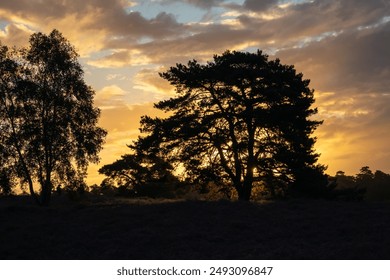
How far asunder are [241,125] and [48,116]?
15.2m

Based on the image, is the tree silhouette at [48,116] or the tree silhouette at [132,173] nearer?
the tree silhouette at [48,116]

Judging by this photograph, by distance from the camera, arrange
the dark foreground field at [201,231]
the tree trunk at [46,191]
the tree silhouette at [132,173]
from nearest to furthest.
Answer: the dark foreground field at [201,231] → the tree trunk at [46,191] → the tree silhouette at [132,173]

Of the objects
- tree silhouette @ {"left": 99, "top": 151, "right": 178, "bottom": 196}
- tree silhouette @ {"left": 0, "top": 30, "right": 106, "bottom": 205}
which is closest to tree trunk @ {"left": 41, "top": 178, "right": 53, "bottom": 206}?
tree silhouette @ {"left": 0, "top": 30, "right": 106, "bottom": 205}

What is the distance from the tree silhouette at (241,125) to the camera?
38.5 m

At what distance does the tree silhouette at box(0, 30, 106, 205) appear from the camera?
37594 millimetres

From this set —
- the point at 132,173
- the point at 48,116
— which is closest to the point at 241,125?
the point at 48,116

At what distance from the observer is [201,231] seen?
74.7ft

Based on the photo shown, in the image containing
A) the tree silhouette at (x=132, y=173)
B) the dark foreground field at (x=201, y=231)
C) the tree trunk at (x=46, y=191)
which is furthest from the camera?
the tree silhouette at (x=132, y=173)

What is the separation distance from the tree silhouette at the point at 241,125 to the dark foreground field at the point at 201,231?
8.62 m

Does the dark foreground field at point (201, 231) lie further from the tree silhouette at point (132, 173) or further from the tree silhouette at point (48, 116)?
the tree silhouette at point (132, 173)

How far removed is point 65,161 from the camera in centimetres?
3803

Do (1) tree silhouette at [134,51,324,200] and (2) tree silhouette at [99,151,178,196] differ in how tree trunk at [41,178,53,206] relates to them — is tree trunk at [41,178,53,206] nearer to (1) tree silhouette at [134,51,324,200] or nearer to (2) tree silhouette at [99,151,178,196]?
(1) tree silhouette at [134,51,324,200]

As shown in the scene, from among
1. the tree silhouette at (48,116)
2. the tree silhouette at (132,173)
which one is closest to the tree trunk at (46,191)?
the tree silhouette at (48,116)

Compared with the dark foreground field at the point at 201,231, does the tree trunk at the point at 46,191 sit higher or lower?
higher
